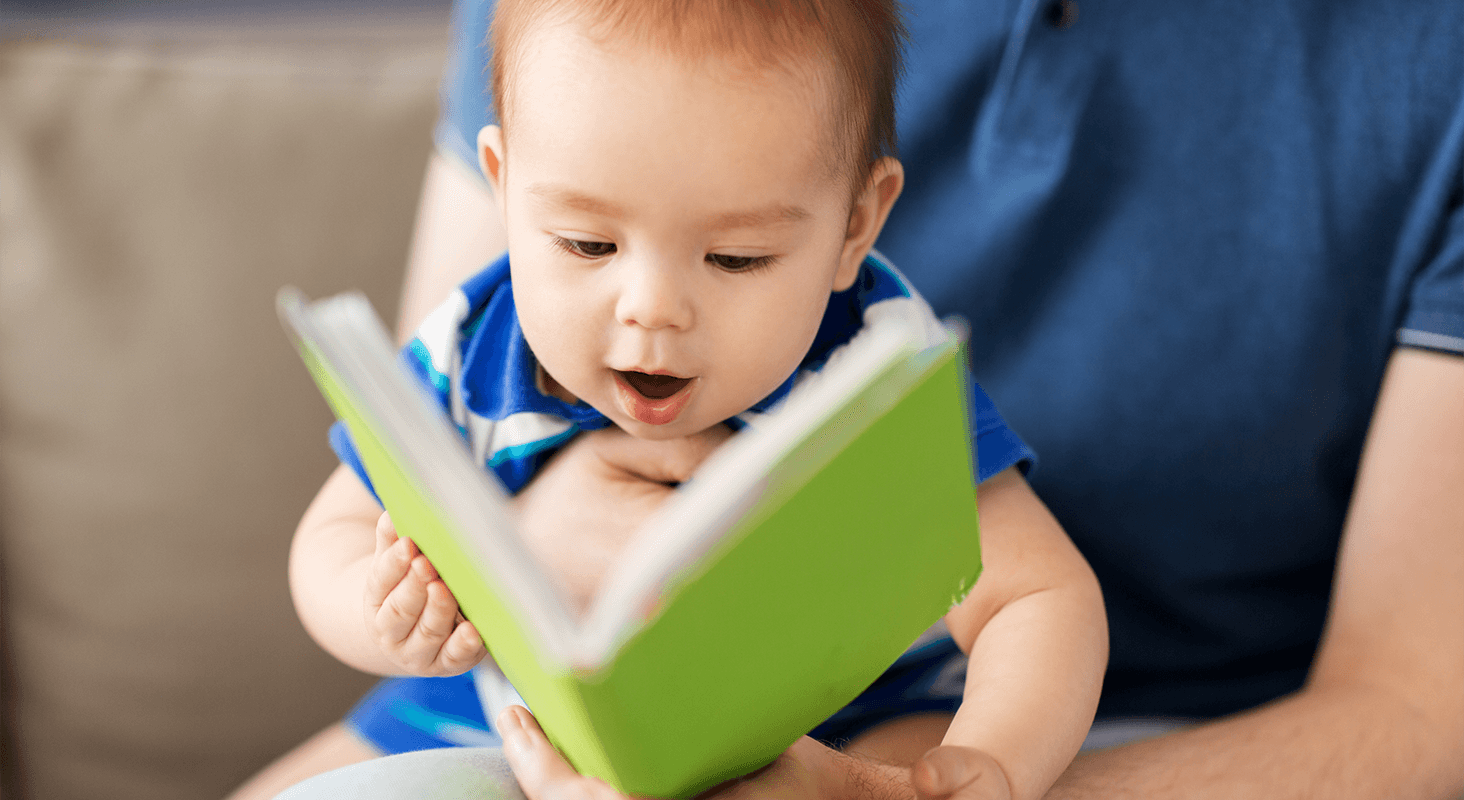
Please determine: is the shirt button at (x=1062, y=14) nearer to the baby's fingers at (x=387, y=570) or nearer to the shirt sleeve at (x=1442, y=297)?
the shirt sleeve at (x=1442, y=297)

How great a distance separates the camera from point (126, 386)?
116cm

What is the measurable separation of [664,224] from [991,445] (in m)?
0.31

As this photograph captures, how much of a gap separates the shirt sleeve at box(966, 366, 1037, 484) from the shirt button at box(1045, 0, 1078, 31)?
0.36 metres

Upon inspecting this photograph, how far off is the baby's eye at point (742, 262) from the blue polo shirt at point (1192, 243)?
0.38m

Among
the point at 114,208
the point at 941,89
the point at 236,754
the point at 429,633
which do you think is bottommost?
the point at 236,754

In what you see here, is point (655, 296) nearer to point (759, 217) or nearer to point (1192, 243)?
point (759, 217)

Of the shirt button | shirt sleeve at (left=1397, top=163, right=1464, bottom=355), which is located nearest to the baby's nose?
the shirt button

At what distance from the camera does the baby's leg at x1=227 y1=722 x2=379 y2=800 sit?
91 centimetres

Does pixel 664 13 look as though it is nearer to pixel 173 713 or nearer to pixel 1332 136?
pixel 1332 136

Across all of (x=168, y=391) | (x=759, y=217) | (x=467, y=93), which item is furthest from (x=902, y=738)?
(x=168, y=391)

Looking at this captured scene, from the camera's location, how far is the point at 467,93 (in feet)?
3.28

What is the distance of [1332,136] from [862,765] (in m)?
0.67

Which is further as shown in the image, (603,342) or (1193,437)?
(1193,437)

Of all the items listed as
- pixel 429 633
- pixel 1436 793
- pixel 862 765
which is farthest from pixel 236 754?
pixel 1436 793
